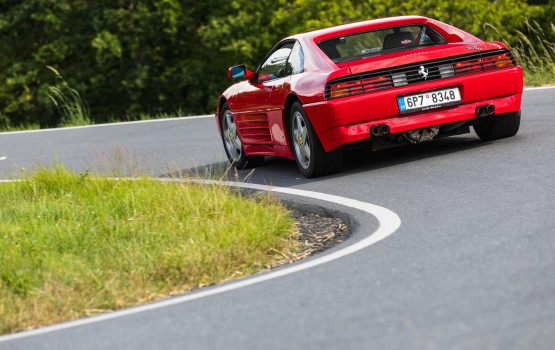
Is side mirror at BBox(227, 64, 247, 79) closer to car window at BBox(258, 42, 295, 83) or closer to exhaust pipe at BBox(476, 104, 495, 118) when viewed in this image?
car window at BBox(258, 42, 295, 83)

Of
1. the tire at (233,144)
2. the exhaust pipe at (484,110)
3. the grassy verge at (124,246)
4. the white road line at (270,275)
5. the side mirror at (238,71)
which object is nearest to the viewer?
the white road line at (270,275)

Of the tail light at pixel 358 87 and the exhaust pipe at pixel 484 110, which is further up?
the tail light at pixel 358 87

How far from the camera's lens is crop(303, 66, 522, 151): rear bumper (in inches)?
329

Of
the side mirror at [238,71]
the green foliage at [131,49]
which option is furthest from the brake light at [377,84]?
the green foliage at [131,49]

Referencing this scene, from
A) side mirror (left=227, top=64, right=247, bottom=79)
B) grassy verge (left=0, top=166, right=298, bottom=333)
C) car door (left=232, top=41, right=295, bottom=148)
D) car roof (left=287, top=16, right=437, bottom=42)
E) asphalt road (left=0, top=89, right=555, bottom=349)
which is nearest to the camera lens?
asphalt road (left=0, top=89, right=555, bottom=349)

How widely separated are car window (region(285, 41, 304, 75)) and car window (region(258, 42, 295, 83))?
11 cm

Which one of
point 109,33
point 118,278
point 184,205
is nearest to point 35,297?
point 118,278

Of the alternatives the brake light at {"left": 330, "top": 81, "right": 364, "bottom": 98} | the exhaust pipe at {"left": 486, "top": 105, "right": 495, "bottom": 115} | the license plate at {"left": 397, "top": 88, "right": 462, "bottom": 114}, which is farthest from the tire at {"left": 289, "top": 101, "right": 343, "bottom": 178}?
the exhaust pipe at {"left": 486, "top": 105, "right": 495, "bottom": 115}

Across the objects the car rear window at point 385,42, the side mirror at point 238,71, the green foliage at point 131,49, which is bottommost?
the green foliage at point 131,49

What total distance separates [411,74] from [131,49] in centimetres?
2861

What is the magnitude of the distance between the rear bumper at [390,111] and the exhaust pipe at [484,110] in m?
0.04

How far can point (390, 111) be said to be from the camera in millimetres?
8445

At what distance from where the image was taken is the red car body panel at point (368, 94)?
8.38 metres

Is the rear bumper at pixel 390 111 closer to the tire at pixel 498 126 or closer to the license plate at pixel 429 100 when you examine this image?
the license plate at pixel 429 100
